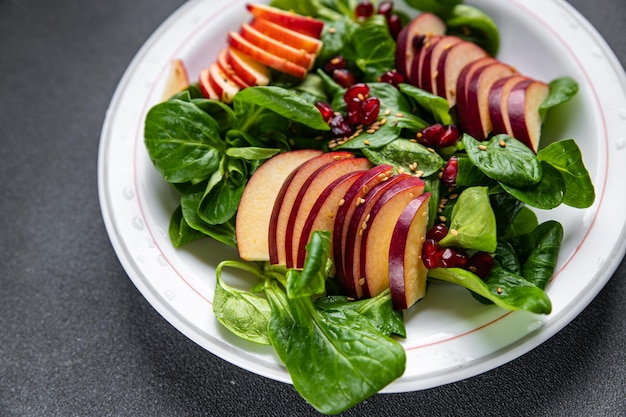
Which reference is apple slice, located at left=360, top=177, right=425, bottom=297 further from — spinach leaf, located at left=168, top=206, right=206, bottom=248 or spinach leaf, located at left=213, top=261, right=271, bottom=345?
spinach leaf, located at left=168, top=206, right=206, bottom=248

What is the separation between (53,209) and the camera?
240 centimetres

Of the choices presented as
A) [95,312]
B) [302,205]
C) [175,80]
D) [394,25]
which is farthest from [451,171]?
[95,312]

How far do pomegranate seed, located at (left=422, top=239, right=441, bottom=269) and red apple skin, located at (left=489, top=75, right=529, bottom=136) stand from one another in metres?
A: 0.47

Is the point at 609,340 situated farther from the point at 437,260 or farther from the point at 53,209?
the point at 53,209

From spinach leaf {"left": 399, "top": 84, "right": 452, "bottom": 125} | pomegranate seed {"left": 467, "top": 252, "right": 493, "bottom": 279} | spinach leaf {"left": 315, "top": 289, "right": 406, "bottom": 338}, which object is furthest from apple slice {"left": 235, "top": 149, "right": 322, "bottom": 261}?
pomegranate seed {"left": 467, "top": 252, "right": 493, "bottom": 279}

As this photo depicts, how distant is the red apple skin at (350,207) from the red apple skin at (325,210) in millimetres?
17

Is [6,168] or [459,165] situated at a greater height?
[459,165]

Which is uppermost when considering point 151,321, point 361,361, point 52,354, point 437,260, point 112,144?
point 437,260

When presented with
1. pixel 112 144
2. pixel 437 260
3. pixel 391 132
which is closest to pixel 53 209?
pixel 112 144

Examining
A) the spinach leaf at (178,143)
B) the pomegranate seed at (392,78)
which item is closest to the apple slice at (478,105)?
the pomegranate seed at (392,78)

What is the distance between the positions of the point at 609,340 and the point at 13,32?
8.71 ft

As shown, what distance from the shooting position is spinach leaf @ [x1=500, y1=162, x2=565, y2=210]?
5.80 ft

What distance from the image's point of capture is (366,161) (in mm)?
1939

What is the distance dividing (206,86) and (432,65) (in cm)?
75
